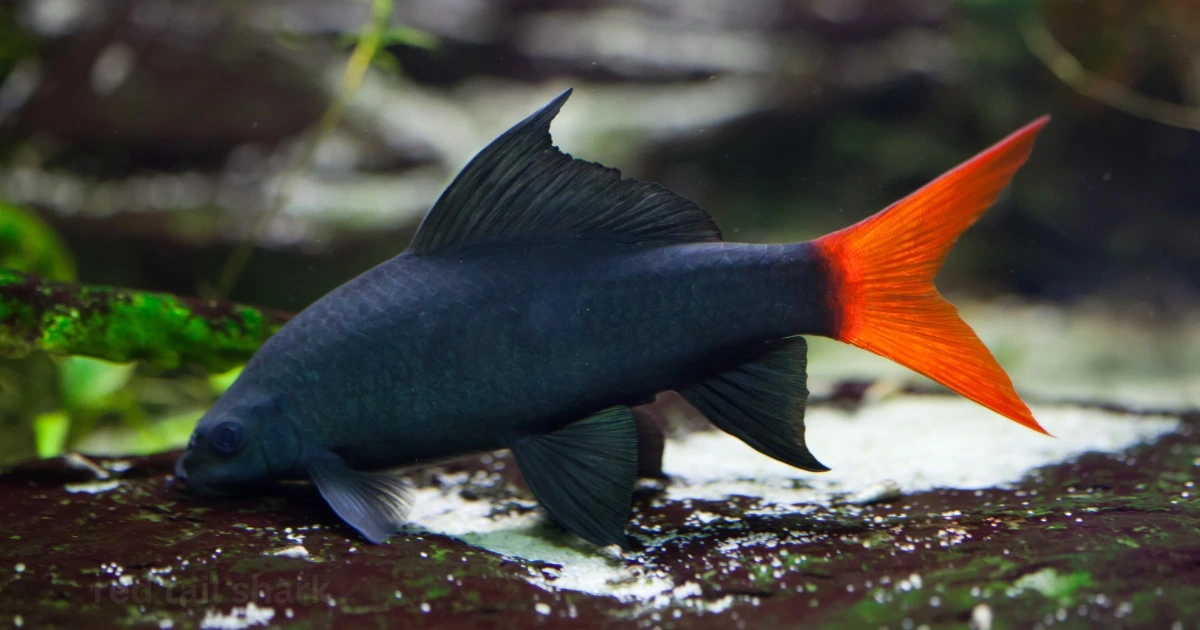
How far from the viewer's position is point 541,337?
238 centimetres

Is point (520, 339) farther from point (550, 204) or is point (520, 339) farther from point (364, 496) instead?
point (364, 496)

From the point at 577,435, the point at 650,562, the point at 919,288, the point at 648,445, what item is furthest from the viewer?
the point at 648,445

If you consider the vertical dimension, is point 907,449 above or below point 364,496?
above

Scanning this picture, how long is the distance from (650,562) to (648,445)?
72 centimetres

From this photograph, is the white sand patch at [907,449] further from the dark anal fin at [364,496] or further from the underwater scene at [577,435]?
the dark anal fin at [364,496]

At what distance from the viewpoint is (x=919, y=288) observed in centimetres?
223

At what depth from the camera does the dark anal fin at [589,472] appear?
2.24m

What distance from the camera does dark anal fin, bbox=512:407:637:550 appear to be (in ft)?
7.34

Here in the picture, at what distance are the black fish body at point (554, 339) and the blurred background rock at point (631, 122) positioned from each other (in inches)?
130

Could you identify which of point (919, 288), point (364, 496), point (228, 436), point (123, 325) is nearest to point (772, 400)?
point (919, 288)

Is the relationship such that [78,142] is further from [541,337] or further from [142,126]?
[541,337]

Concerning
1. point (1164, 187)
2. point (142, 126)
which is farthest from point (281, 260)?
point (1164, 187)

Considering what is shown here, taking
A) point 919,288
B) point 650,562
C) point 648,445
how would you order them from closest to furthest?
point 650,562
point 919,288
point 648,445

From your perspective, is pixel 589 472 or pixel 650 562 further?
pixel 589 472
